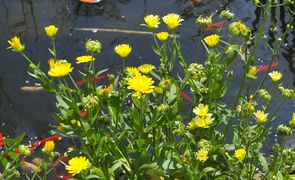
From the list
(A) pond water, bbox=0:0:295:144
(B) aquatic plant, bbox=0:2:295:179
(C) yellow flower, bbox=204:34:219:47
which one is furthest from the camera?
(A) pond water, bbox=0:0:295:144

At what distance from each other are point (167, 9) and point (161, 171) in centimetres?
209

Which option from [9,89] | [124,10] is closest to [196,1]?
[124,10]

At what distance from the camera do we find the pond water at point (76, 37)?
10.4ft

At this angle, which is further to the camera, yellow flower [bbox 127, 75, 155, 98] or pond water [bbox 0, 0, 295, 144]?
pond water [bbox 0, 0, 295, 144]

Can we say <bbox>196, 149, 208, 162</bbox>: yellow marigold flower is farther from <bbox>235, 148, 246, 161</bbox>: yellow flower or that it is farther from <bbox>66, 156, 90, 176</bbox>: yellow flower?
<bbox>66, 156, 90, 176</bbox>: yellow flower

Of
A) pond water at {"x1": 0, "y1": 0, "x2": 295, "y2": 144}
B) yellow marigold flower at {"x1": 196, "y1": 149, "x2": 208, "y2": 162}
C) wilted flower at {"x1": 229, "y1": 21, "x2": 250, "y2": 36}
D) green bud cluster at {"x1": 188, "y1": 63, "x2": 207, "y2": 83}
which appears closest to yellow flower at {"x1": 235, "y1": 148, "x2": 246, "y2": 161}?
yellow marigold flower at {"x1": 196, "y1": 149, "x2": 208, "y2": 162}

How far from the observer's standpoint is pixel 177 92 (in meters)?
2.00

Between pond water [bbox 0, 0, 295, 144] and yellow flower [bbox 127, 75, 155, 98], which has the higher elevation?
yellow flower [bbox 127, 75, 155, 98]

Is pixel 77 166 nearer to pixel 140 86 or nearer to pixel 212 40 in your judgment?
pixel 140 86

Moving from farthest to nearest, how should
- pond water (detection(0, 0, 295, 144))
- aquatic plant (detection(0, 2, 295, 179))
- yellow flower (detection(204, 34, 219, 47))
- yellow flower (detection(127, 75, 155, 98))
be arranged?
pond water (detection(0, 0, 295, 144))
yellow flower (detection(204, 34, 219, 47))
aquatic plant (detection(0, 2, 295, 179))
yellow flower (detection(127, 75, 155, 98))

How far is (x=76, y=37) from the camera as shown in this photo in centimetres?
369

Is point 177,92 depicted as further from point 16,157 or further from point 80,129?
point 16,157

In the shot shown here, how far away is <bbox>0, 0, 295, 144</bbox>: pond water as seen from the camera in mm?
3182

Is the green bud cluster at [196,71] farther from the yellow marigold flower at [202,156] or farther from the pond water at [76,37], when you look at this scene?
the pond water at [76,37]
